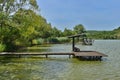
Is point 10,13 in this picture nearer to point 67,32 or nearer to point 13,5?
point 13,5

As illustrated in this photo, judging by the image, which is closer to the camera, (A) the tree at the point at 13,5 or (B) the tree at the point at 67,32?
(A) the tree at the point at 13,5

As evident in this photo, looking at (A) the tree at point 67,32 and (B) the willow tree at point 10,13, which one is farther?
(A) the tree at point 67,32

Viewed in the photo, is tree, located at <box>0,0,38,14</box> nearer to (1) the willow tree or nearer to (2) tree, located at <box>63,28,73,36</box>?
(1) the willow tree

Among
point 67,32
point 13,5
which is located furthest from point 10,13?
point 67,32

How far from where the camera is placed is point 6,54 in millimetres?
36906

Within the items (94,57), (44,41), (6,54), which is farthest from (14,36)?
(44,41)

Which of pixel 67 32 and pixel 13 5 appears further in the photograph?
pixel 67 32

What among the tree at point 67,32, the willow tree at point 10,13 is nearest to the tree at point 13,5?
the willow tree at point 10,13

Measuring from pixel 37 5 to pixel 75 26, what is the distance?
109 m

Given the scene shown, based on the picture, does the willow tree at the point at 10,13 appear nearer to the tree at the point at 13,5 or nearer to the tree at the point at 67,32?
the tree at the point at 13,5

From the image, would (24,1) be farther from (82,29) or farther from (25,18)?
(82,29)

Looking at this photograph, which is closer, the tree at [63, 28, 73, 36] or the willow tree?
the willow tree

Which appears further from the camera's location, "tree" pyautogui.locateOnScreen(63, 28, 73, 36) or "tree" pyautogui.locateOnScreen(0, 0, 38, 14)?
"tree" pyautogui.locateOnScreen(63, 28, 73, 36)

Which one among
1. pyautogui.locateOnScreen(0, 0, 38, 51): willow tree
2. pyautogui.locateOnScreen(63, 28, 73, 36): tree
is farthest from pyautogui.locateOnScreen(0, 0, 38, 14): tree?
pyautogui.locateOnScreen(63, 28, 73, 36): tree
